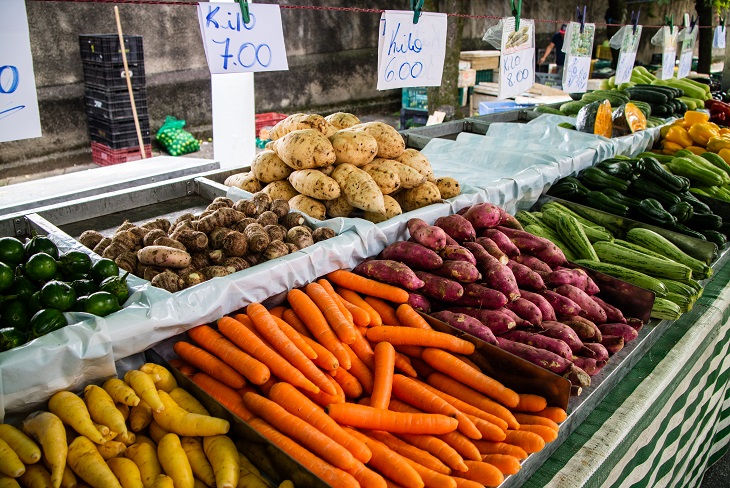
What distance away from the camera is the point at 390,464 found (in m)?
1.73

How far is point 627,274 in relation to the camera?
2.84m

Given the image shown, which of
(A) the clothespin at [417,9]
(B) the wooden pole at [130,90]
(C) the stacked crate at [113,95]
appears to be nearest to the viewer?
(A) the clothespin at [417,9]

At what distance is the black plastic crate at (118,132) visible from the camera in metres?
8.13

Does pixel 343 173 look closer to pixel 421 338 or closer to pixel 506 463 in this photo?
pixel 421 338

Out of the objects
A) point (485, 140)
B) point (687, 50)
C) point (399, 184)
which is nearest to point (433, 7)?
point (687, 50)

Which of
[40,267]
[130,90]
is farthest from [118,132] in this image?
[40,267]

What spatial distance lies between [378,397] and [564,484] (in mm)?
668

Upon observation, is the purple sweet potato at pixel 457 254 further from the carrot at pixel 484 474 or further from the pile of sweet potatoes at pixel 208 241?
the carrot at pixel 484 474

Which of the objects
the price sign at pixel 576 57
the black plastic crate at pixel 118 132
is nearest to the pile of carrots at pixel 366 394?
the price sign at pixel 576 57

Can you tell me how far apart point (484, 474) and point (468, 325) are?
2.15 feet

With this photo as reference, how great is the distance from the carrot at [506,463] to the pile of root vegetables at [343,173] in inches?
52.4

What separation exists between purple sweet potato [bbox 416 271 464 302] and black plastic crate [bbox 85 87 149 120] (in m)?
7.02

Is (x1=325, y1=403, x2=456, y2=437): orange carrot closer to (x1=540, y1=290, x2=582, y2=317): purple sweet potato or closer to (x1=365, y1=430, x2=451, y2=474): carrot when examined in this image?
(x1=365, y1=430, x2=451, y2=474): carrot

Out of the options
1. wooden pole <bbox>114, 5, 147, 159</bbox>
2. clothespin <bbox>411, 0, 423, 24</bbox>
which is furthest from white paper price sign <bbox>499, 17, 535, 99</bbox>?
wooden pole <bbox>114, 5, 147, 159</bbox>
